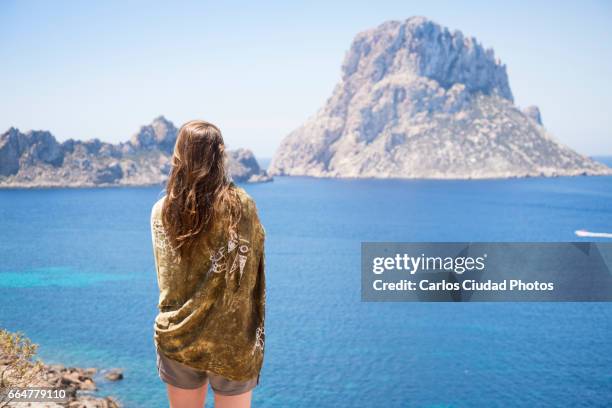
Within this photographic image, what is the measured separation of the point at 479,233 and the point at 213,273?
8762 centimetres

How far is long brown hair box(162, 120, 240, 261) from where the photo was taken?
3.60m

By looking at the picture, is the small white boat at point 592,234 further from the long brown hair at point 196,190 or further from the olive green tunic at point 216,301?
the long brown hair at point 196,190

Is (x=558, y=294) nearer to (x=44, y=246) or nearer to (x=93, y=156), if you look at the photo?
(x=44, y=246)

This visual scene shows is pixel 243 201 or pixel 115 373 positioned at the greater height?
pixel 243 201

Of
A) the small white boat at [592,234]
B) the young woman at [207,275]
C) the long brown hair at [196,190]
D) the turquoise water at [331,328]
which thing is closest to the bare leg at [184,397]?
the young woman at [207,275]

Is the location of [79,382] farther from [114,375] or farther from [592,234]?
[592,234]

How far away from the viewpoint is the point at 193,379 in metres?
3.85

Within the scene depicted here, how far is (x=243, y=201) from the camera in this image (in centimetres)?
358

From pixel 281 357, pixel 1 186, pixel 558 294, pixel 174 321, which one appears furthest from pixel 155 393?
pixel 1 186

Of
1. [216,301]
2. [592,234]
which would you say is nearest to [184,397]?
[216,301]

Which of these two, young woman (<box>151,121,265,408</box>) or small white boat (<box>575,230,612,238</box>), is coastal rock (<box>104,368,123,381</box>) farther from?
small white boat (<box>575,230,612,238</box>)

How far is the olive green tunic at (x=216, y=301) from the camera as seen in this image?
367cm

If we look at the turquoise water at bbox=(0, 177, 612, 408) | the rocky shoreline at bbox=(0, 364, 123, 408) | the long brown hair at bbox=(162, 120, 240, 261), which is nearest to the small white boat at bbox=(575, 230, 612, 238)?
the turquoise water at bbox=(0, 177, 612, 408)

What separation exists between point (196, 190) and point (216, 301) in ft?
2.47
